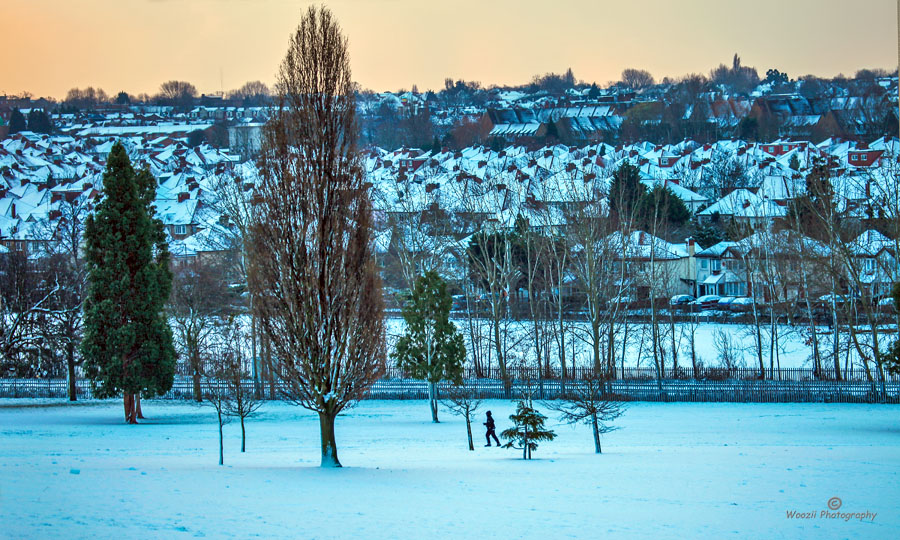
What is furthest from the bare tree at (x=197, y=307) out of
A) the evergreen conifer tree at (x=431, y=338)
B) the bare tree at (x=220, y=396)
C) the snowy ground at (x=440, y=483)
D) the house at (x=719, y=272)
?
the house at (x=719, y=272)

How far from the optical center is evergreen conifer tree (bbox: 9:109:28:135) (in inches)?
6865

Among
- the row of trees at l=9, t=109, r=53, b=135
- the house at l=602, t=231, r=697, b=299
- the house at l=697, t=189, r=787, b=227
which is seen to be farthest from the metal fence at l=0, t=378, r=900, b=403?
the row of trees at l=9, t=109, r=53, b=135

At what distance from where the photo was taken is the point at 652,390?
93.1ft

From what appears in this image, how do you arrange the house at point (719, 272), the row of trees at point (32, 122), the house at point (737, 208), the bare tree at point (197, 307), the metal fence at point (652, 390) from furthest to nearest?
1. the row of trees at point (32, 122)
2. the house at point (737, 208)
3. the house at point (719, 272)
4. the bare tree at point (197, 307)
5. the metal fence at point (652, 390)

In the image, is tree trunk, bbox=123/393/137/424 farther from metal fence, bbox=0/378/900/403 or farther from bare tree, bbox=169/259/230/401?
metal fence, bbox=0/378/900/403

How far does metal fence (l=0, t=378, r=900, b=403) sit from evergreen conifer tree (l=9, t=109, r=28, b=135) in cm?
15813

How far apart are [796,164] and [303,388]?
8261 centimetres

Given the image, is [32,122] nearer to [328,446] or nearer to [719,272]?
[719,272]

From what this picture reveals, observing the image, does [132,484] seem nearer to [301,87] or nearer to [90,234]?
[301,87]

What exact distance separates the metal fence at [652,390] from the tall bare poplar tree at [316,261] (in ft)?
33.7

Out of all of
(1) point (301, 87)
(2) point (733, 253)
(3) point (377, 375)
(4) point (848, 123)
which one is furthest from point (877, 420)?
(4) point (848, 123)

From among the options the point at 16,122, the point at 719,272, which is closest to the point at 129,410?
the point at 719,272

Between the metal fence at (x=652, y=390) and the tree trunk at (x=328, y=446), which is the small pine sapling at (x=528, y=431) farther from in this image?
the metal fence at (x=652, y=390)

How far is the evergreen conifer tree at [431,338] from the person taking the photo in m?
25.7
